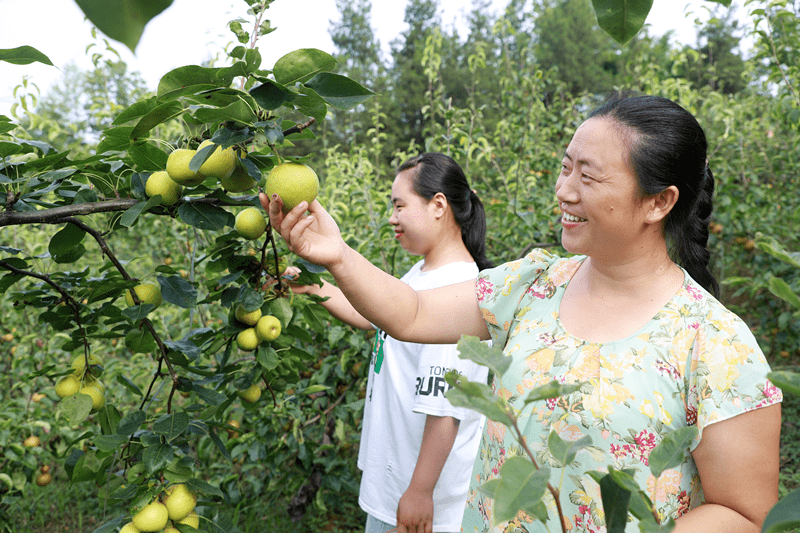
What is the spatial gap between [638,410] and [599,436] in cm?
8

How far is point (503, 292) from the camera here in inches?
51.2

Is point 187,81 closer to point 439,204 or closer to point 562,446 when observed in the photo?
point 562,446

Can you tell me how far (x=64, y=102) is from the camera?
14000mm

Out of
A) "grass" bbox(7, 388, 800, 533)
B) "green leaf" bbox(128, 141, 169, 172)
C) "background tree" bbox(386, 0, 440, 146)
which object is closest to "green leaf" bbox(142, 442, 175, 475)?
"green leaf" bbox(128, 141, 169, 172)

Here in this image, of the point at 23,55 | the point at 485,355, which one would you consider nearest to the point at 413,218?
the point at 23,55

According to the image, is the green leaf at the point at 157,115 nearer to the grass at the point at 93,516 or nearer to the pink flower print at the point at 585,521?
the pink flower print at the point at 585,521

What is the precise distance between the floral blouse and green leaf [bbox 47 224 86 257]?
3.04 ft

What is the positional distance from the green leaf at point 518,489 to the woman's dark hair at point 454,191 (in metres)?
1.67

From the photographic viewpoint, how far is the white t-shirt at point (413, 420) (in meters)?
1.68

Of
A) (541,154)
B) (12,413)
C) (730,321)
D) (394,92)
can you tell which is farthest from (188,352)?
(394,92)

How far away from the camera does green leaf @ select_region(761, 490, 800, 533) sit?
1.08 ft

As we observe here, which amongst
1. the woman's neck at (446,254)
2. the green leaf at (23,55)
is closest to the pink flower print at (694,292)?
the woman's neck at (446,254)

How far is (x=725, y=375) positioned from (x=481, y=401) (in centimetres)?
75

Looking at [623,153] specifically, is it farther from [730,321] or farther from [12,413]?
[12,413]
